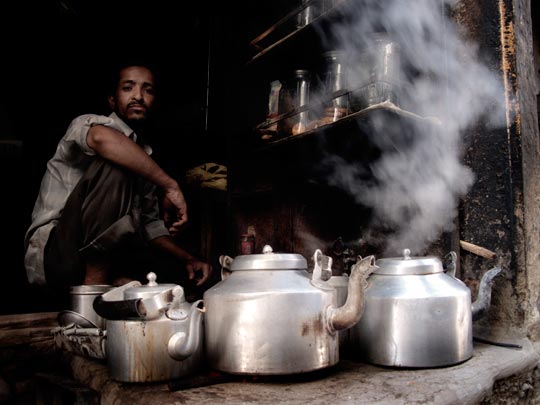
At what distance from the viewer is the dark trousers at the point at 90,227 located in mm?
2270

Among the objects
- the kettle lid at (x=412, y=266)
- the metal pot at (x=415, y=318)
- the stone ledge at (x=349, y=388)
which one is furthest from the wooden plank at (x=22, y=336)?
the kettle lid at (x=412, y=266)

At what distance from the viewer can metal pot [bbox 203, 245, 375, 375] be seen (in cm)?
127

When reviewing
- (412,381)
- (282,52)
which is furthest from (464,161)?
(282,52)

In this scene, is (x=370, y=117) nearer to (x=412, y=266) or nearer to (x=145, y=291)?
(x=412, y=266)

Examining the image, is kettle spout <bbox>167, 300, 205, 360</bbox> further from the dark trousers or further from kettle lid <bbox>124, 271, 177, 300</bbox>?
the dark trousers

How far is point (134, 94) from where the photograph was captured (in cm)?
303

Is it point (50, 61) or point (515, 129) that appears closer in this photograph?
point (515, 129)

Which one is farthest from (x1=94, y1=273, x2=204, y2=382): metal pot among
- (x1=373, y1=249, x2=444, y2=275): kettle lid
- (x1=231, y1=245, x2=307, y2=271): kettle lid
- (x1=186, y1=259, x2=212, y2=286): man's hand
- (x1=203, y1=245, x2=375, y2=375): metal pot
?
(x1=186, y1=259, x2=212, y2=286): man's hand

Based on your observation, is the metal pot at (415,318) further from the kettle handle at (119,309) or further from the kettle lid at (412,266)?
the kettle handle at (119,309)

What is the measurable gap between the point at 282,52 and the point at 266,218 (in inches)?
48.9

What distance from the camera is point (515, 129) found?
1.98m

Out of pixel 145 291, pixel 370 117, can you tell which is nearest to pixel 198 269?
pixel 145 291

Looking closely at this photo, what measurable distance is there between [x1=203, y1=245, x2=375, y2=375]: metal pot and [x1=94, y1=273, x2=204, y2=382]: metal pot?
0.34 feet

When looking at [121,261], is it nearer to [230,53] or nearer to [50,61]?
[230,53]
